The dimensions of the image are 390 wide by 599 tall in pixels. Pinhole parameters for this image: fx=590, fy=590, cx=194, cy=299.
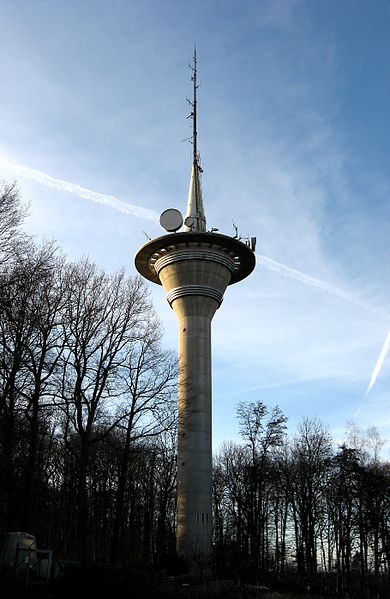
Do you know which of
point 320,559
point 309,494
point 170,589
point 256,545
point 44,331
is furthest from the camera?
point 320,559

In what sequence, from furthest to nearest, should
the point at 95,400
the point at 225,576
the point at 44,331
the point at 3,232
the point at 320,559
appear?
the point at 320,559
the point at 225,576
the point at 95,400
the point at 44,331
the point at 3,232

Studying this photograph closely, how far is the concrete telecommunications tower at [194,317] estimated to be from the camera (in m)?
27.8

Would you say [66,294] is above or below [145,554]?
above

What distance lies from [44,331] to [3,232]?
16.8ft

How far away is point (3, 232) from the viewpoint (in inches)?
670

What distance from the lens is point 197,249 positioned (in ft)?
102

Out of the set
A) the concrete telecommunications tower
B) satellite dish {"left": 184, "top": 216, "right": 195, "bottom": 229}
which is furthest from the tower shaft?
satellite dish {"left": 184, "top": 216, "right": 195, "bottom": 229}

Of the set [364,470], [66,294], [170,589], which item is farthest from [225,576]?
[66,294]

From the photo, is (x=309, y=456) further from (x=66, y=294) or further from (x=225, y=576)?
(x=66, y=294)

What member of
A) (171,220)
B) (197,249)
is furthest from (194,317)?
(171,220)

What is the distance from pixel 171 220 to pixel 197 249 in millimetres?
2225

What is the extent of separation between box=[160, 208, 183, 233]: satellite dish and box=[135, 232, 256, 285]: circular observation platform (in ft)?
2.25

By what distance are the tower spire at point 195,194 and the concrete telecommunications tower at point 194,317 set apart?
0.06m

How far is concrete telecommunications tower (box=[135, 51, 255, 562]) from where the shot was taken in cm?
2780
